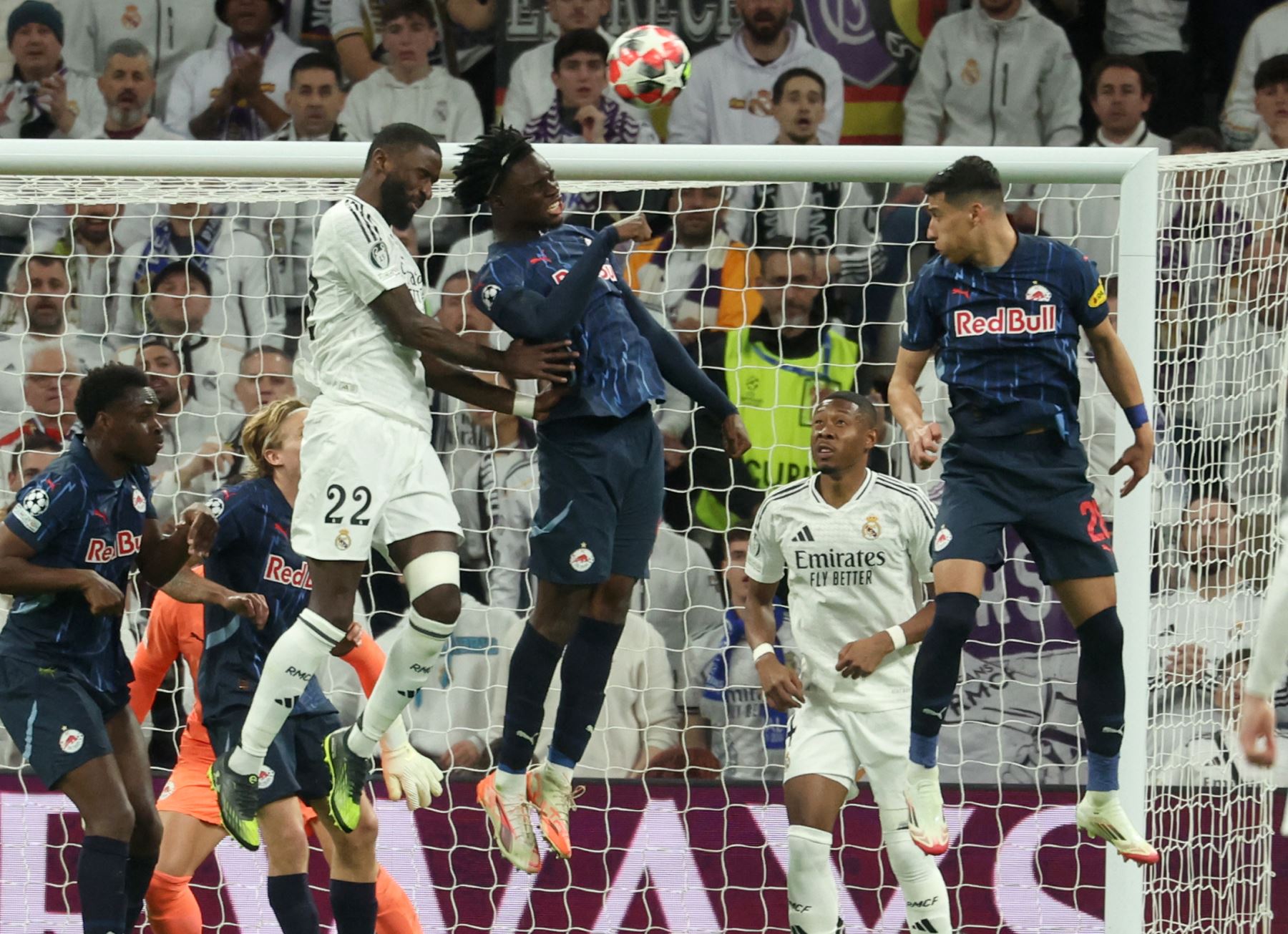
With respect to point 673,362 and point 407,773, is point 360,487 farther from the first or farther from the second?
point 407,773

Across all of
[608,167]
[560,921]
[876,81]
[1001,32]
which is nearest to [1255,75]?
[1001,32]

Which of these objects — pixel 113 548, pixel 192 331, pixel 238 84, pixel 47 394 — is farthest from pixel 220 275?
pixel 113 548

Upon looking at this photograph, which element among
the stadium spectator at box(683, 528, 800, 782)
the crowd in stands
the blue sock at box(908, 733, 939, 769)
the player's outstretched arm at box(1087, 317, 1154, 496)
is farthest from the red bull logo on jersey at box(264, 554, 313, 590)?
the player's outstretched arm at box(1087, 317, 1154, 496)

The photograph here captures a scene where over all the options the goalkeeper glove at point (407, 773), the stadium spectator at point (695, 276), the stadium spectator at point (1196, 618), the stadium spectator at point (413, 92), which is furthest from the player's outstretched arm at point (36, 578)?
the stadium spectator at point (413, 92)

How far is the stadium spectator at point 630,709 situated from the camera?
7.02m

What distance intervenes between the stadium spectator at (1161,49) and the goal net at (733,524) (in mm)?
691

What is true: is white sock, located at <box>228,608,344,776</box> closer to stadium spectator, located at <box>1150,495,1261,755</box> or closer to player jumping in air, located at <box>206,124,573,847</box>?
player jumping in air, located at <box>206,124,573,847</box>

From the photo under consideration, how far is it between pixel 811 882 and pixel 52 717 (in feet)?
8.56

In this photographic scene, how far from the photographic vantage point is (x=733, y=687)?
7098 millimetres

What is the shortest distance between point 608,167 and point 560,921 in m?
3.07

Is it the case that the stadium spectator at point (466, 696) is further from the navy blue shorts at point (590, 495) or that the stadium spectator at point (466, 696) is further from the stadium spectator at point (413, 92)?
the stadium spectator at point (413, 92)

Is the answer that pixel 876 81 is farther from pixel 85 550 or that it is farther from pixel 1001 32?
pixel 85 550

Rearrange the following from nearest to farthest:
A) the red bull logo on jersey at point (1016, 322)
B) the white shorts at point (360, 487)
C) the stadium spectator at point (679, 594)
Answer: the white shorts at point (360, 487) → the red bull logo on jersey at point (1016, 322) → the stadium spectator at point (679, 594)

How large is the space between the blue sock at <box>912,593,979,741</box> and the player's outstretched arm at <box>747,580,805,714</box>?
0.90 metres
